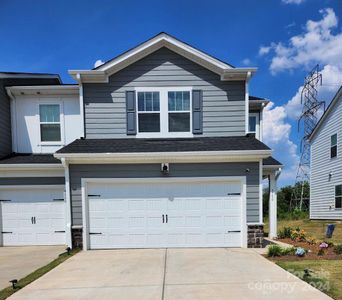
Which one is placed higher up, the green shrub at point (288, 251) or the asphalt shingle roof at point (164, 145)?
the asphalt shingle roof at point (164, 145)

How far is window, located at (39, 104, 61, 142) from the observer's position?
10.5 metres

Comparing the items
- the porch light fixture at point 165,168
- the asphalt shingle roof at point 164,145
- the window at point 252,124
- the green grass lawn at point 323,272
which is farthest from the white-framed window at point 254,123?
the green grass lawn at point 323,272

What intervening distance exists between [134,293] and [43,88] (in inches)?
330

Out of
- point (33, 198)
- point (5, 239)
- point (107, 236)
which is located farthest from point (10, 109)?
point (107, 236)

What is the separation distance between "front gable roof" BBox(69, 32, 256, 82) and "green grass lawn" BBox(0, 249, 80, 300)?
5468mm

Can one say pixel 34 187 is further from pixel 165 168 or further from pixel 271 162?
pixel 271 162

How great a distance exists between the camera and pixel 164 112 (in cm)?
953

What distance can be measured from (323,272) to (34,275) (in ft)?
18.9

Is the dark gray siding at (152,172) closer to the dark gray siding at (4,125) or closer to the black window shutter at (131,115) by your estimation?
the black window shutter at (131,115)

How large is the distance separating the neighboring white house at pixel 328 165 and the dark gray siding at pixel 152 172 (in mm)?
10225

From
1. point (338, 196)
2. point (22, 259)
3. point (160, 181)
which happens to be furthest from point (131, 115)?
point (338, 196)

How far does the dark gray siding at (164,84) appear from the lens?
31.0 ft

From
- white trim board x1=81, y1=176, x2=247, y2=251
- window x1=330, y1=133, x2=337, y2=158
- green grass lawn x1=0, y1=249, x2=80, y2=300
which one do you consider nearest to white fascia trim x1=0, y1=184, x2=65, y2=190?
white trim board x1=81, y1=176, x2=247, y2=251

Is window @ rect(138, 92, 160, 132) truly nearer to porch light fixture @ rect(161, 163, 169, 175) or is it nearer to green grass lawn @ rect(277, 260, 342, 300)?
porch light fixture @ rect(161, 163, 169, 175)
